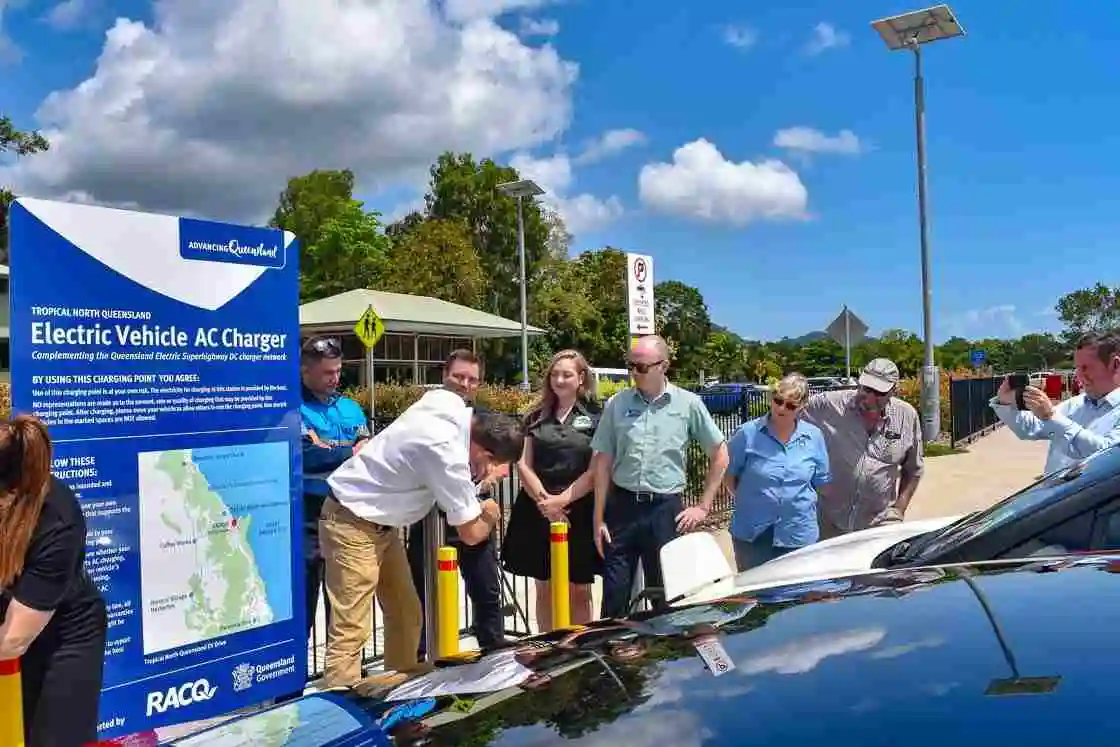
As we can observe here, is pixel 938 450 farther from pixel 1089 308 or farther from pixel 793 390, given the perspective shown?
pixel 1089 308

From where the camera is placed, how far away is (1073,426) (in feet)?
16.0

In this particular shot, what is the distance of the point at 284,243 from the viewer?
4.32m

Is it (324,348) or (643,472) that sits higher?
(324,348)

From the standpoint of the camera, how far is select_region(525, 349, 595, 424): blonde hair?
17.9 feet

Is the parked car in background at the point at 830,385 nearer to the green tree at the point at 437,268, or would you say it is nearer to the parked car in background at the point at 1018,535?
the parked car in background at the point at 1018,535

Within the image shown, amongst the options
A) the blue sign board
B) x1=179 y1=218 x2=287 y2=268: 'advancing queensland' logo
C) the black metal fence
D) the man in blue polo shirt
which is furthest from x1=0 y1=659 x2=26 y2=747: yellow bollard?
the black metal fence

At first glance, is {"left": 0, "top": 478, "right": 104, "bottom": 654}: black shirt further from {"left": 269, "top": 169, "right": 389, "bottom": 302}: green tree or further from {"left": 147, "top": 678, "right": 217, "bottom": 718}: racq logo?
{"left": 269, "top": 169, "right": 389, "bottom": 302}: green tree

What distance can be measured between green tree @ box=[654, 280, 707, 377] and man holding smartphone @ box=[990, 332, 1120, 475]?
61556 millimetres

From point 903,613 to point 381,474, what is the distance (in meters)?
2.64

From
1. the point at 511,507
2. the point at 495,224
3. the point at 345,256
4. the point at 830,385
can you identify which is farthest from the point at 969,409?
the point at 345,256

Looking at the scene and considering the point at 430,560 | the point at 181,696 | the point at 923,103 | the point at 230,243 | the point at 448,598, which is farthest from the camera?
the point at 923,103

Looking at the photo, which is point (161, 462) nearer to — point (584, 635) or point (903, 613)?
point (584, 635)

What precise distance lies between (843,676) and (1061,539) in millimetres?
1781

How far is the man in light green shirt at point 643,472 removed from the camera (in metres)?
5.12
